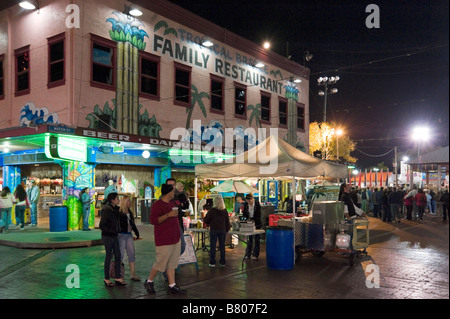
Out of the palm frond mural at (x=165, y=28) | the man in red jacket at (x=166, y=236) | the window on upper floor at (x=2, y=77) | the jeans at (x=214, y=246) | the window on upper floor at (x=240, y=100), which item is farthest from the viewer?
the window on upper floor at (x=240, y=100)

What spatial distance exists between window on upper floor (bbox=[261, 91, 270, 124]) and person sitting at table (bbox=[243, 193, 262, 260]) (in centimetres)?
1491

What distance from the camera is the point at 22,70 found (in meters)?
17.7

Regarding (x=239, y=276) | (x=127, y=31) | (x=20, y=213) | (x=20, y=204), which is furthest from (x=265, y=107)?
(x=239, y=276)

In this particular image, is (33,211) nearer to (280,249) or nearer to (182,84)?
(182,84)

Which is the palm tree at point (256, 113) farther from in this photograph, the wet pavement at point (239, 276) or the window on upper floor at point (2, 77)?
the wet pavement at point (239, 276)

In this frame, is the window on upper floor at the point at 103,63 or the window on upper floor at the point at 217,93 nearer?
the window on upper floor at the point at 103,63

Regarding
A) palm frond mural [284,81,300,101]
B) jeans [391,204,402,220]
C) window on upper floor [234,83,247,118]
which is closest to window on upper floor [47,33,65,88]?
window on upper floor [234,83,247,118]

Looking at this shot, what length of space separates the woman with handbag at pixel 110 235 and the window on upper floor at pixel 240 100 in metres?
16.1

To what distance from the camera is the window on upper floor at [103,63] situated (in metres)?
16.5

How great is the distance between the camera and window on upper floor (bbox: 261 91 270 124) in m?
25.7

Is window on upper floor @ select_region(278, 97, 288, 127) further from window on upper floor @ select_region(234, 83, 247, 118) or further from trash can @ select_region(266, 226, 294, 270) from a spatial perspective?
trash can @ select_region(266, 226, 294, 270)

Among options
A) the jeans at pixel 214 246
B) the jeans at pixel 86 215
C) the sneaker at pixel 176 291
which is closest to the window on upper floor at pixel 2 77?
the jeans at pixel 86 215

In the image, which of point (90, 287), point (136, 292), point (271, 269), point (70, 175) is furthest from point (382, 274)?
point (70, 175)

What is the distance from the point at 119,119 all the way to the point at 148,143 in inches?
68.0
